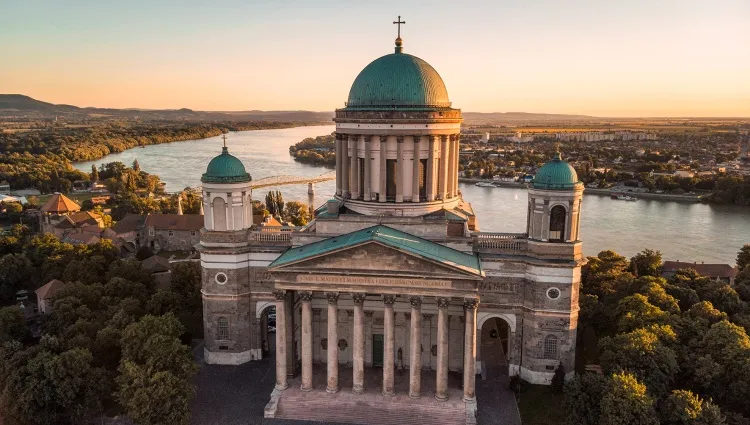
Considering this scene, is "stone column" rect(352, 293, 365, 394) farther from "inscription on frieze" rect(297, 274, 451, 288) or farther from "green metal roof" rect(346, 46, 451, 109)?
"green metal roof" rect(346, 46, 451, 109)

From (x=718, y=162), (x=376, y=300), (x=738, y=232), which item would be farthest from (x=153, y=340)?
(x=718, y=162)

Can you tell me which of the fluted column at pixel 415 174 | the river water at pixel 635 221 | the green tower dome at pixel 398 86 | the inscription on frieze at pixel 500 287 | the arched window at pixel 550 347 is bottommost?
the river water at pixel 635 221

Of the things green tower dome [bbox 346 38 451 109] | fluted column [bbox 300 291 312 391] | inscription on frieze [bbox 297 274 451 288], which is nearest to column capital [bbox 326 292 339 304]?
inscription on frieze [bbox 297 274 451 288]

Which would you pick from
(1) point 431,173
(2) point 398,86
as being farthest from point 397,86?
(1) point 431,173

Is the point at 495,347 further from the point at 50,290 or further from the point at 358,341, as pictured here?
the point at 50,290

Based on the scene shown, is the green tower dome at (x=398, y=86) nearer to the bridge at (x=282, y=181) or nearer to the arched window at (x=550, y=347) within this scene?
the arched window at (x=550, y=347)

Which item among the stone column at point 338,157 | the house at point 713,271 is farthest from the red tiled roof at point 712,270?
the stone column at point 338,157
